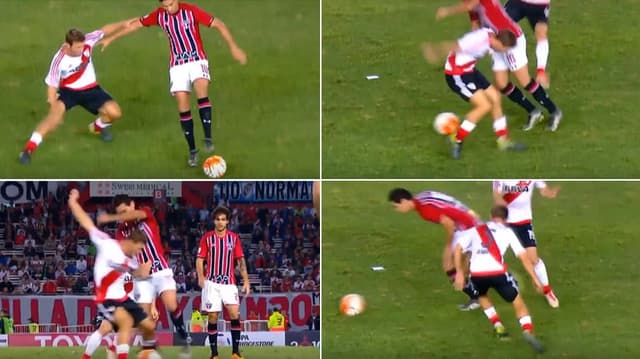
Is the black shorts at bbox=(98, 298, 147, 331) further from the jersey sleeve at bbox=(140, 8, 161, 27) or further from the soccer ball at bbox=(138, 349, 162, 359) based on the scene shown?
the jersey sleeve at bbox=(140, 8, 161, 27)

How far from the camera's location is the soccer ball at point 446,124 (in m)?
11.3

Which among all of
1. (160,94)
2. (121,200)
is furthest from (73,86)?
(160,94)

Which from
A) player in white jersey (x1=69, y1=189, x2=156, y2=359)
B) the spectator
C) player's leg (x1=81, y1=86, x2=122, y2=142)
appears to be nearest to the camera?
player in white jersey (x1=69, y1=189, x2=156, y2=359)

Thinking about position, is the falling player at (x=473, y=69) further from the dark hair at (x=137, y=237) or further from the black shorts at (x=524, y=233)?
the dark hair at (x=137, y=237)

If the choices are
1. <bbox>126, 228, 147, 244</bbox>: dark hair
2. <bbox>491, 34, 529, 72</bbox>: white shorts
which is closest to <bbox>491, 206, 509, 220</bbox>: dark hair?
<bbox>491, 34, 529, 72</bbox>: white shorts

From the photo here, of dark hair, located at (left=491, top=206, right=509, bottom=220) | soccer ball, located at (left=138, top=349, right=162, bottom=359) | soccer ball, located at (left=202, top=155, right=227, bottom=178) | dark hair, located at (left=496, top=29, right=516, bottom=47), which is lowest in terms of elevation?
soccer ball, located at (left=138, top=349, right=162, bottom=359)

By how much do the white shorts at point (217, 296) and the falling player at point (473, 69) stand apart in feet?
9.20

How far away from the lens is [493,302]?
11352 millimetres

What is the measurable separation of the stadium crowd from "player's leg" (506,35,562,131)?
6522 mm

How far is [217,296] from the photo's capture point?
10.7 metres

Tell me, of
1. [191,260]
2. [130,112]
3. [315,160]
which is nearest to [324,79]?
[315,160]

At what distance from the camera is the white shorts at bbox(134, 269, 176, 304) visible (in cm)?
1070

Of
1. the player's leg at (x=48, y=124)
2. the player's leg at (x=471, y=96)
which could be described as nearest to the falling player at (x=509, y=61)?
the player's leg at (x=471, y=96)

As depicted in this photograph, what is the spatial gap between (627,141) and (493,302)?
2.22 m
